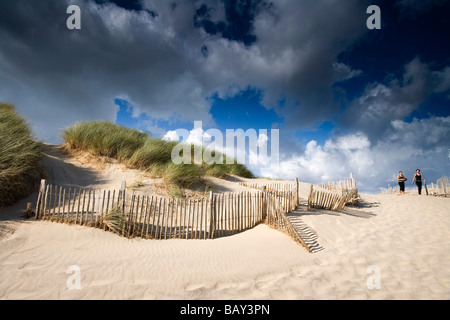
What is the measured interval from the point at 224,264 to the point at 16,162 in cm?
761

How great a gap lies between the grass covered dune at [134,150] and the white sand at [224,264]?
452 centimetres

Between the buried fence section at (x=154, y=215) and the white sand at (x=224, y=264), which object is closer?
the white sand at (x=224, y=264)

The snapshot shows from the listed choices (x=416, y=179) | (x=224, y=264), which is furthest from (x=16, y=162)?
(x=416, y=179)

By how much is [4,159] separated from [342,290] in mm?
9773

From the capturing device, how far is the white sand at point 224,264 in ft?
12.7

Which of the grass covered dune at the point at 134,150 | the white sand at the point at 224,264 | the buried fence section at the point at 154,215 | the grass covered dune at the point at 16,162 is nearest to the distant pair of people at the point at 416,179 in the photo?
the white sand at the point at 224,264

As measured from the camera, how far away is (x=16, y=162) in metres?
7.31

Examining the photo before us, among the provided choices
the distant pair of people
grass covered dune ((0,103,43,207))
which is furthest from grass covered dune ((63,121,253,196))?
the distant pair of people

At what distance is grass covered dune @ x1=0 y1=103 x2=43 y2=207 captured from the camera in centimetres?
685

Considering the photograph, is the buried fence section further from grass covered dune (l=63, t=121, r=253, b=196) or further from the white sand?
grass covered dune (l=63, t=121, r=253, b=196)

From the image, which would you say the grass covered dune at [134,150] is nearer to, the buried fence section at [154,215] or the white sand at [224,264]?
the buried fence section at [154,215]
